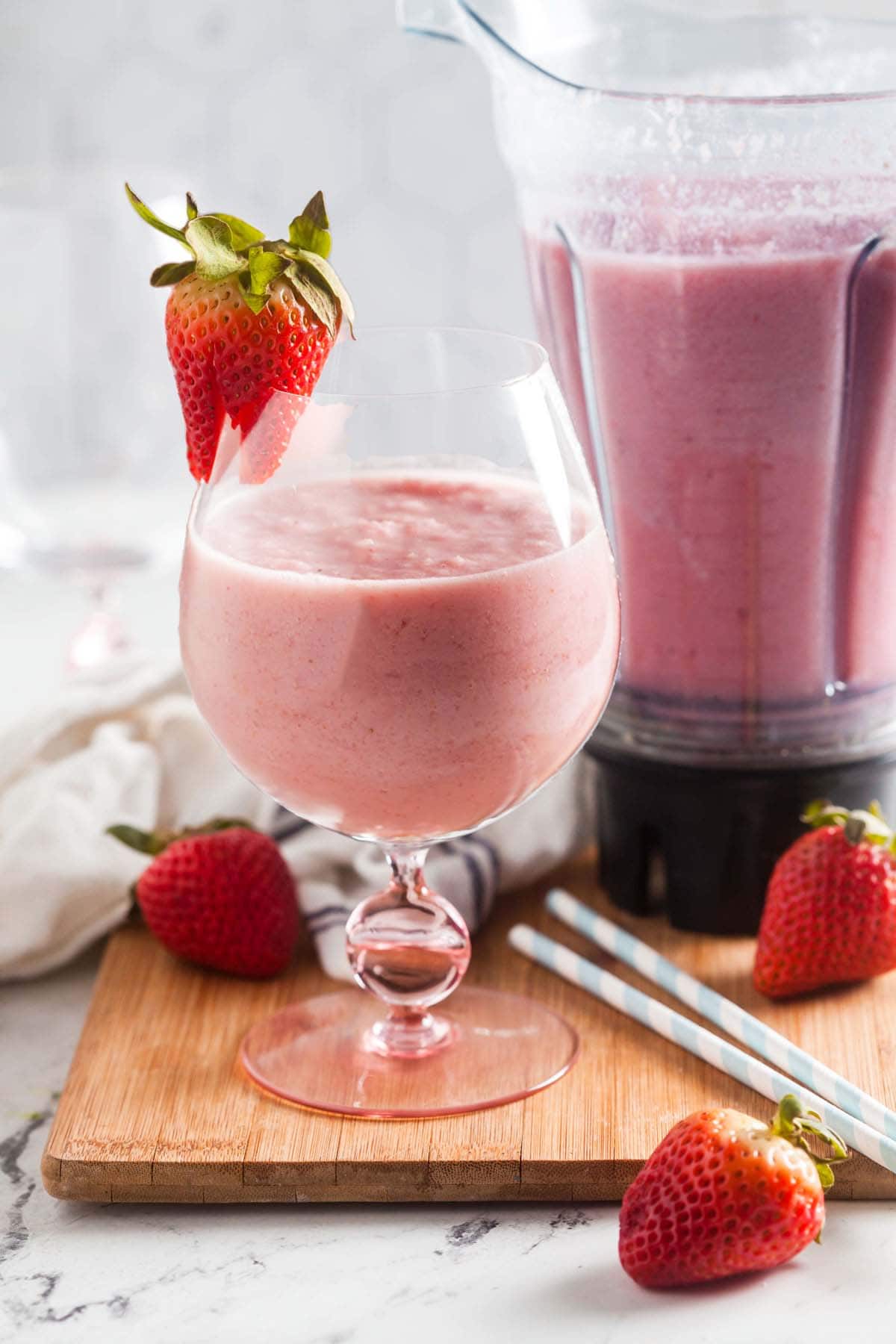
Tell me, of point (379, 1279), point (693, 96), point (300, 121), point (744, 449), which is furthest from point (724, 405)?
point (300, 121)

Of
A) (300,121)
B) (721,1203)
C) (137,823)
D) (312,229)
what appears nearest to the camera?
(721,1203)

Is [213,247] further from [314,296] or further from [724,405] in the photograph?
[724,405]

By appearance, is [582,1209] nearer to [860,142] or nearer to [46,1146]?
[46,1146]

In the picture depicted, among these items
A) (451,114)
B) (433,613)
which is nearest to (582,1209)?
(433,613)

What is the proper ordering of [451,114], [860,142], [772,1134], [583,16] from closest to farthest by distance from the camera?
[772,1134] < [860,142] < [583,16] < [451,114]

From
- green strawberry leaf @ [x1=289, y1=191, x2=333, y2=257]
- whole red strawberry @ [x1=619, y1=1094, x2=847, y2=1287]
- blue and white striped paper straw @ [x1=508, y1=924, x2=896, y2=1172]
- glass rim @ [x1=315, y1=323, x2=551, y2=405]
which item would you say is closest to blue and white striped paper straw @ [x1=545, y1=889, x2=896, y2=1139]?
blue and white striped paper straw @ [x1=508, y1=924, x2=896, y2=1172]

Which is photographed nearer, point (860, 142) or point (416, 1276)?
point (416, 1276)

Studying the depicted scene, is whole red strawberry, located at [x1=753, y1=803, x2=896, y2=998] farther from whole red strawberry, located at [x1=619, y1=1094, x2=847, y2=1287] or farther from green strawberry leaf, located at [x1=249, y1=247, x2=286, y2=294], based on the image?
green strawberry leaf, located at [x1=249, y1=247, x2=286, y2=294]

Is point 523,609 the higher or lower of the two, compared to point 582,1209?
higher
